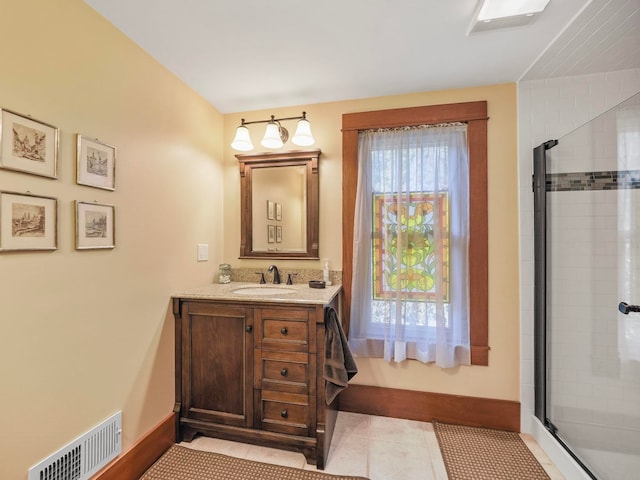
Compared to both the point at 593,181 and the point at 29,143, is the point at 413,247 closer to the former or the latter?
the point at 593,181

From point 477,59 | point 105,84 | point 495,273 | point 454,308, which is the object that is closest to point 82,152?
point 105,84

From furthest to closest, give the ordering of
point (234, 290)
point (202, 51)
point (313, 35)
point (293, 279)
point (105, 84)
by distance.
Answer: point (293, 279)
point (234, 290)
point (202, 51)
point (313, 35)
point (105, 84)

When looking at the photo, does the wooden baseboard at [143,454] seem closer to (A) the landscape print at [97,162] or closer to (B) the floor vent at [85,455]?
(B) the floor vent at [85,455]

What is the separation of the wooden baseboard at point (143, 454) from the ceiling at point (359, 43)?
7.15ft

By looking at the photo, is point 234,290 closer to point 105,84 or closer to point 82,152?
point 82,152

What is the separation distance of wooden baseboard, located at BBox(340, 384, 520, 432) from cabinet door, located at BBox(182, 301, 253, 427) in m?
0.82

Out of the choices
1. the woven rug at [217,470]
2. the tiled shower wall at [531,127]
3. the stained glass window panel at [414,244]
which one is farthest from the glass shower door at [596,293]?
the woven rug at [217,470]

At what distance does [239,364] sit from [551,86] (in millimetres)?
2700

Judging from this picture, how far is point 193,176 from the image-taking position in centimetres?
212

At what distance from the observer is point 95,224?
140cm

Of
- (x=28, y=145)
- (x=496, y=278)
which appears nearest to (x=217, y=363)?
(x=28, y=145)

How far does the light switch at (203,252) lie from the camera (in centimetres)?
218

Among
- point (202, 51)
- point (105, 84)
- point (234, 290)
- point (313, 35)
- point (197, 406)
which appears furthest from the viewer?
point (234, 290)

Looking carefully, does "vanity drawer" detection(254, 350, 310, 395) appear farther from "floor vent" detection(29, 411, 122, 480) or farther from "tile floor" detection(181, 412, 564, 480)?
"floor vent" detection(29, 411, 122, 480)
